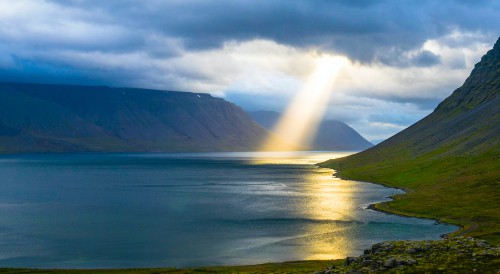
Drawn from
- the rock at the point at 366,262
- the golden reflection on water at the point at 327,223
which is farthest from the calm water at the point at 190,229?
the rock at the point at 366,262

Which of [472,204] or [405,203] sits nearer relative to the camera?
[472,204]

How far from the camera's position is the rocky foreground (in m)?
48.1

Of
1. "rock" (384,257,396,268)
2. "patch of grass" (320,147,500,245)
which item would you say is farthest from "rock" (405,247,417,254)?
"patch of grass" (320,147,500,245)

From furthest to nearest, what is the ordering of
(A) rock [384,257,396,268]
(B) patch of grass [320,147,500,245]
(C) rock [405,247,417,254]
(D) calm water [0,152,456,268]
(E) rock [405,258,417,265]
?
(B) patch of grass [320,147,500,245]
(D) calm water [0,152,456,268]
(C) rock [405,247,417,254]
(E) rock [405,258,417,265]
(A) rock [384,257,396,268]

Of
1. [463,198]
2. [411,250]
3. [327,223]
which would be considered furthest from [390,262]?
[463,198]

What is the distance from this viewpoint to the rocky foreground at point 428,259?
48.1 metres

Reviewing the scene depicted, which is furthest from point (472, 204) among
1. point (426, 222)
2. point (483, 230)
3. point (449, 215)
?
point (483, 230)

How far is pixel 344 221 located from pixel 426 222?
19.0 m

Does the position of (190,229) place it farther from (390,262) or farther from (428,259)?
(428,259)

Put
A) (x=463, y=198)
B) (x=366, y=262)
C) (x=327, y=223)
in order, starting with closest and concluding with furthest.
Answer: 1. (x=366, y=262)
2. (x=327, y=223)
3. (x=463, y=198)

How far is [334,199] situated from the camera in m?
164

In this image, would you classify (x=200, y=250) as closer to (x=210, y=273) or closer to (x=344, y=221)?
(x=210, y=273)

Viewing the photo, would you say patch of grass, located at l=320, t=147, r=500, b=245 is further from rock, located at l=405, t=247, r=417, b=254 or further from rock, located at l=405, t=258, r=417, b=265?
rock, located at l=405, t=258, r=417, b=265

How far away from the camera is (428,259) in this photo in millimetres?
51375
